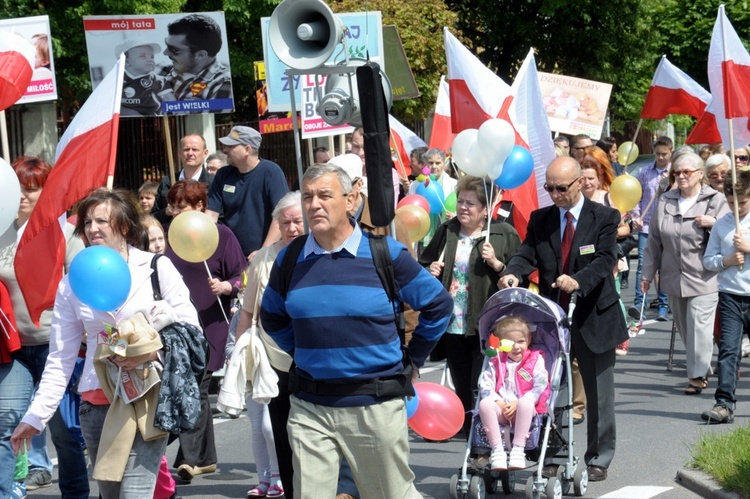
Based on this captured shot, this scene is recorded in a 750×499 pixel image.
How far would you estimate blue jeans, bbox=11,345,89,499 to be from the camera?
704 cm

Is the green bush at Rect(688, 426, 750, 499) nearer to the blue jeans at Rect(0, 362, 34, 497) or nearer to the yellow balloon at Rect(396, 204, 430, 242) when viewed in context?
the yellow balloon at Rect(396, 204, 430, 242)

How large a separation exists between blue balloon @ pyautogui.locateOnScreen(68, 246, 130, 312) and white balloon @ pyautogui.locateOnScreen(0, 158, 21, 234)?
52 cm

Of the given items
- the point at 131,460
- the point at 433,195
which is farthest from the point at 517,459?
the point at 433,195

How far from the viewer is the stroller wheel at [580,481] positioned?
7465 mm

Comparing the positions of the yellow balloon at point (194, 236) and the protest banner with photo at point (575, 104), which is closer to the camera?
the yellow balloon at point (194, 236)

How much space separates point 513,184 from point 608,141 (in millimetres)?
8853

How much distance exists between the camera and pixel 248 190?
1059 cm

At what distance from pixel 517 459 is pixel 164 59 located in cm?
841

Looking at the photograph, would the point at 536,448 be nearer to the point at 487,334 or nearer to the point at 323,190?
the point at 487,334

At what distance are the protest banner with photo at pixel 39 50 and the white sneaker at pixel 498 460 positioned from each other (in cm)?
729

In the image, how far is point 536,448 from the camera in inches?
287

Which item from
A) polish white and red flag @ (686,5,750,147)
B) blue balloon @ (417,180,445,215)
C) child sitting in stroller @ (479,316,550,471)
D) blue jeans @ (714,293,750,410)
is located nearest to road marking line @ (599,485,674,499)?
child sitting in stroller @ (479,316,550,471)

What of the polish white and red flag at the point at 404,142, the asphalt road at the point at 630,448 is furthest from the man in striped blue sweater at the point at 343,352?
the polish white and red flag at the point at 404,142

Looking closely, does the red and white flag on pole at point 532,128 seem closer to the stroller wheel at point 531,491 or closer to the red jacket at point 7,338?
the stroller wheel at point 531,491
